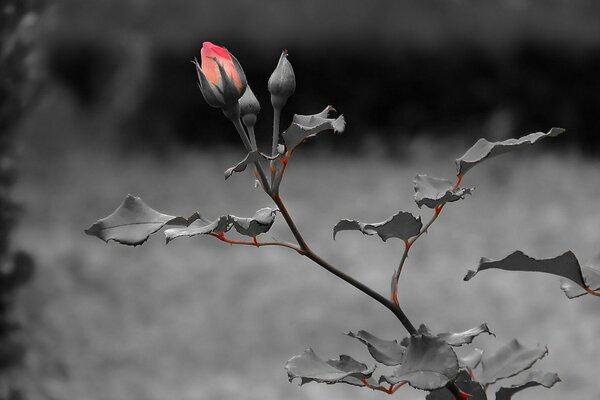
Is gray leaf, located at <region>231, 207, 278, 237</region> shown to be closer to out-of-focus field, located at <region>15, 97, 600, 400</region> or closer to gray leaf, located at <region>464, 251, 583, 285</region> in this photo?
gray leaf, located at <region>464, 251, 583, 285</region>

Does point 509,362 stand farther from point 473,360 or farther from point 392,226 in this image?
point 392,226

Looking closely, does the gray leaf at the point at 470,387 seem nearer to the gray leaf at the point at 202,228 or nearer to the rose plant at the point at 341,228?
the rose plant at the point at 341,228

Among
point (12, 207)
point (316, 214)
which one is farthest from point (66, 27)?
point (12, 207)

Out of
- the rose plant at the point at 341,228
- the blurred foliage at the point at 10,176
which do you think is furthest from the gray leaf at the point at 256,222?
the blurred foliage at the point at 10,176

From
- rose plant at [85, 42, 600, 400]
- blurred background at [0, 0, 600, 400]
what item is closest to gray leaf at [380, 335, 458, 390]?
rose plant at [85, 42, 600, 400]

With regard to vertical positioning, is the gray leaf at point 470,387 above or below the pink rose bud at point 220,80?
below

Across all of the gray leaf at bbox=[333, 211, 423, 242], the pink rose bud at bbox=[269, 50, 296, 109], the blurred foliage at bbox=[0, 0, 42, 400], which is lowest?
the gray leaf at bbox=[333, 211, 423, 242]
